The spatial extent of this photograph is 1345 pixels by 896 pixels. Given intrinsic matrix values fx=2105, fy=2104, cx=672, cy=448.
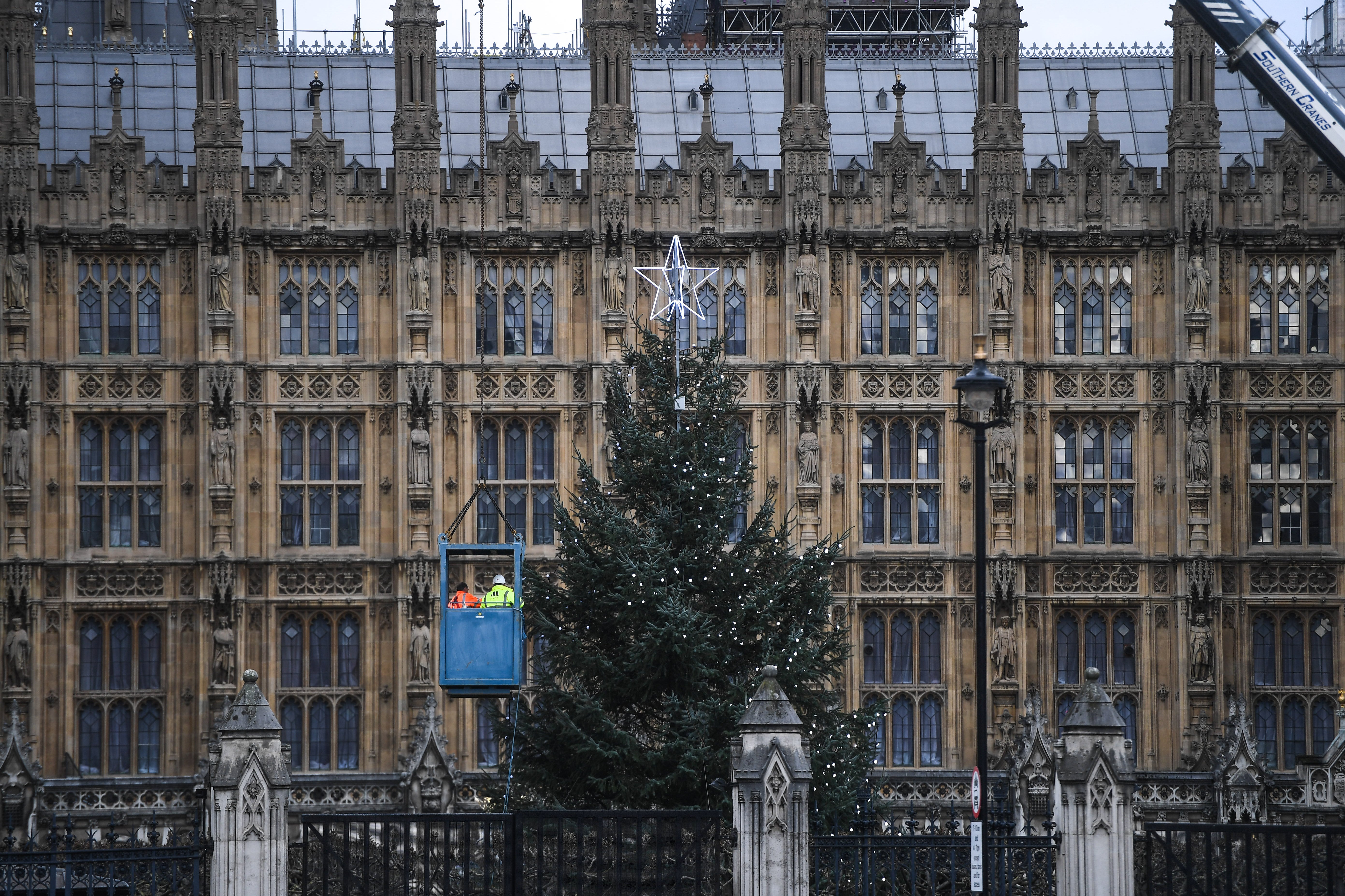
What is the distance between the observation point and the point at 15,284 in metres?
39.8

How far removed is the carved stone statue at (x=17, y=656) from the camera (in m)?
39.1

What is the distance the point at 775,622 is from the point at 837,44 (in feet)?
92.8

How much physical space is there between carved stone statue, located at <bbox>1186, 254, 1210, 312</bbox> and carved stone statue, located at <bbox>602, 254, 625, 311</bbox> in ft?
36.0

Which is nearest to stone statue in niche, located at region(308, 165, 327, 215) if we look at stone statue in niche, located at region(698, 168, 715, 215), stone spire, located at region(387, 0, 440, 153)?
stone spire, located at region(387, 0, 440, 153)

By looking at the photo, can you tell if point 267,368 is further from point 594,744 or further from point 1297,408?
point 1297,408

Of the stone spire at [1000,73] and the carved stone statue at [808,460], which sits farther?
the stone spire at [1000,73]

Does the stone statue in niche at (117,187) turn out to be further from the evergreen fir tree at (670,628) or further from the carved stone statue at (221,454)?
the evergreen fir tree at (670,628)

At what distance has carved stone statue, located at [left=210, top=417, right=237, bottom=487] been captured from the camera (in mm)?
39781

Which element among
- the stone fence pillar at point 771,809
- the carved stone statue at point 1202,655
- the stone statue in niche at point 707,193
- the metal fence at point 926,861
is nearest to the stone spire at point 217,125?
the stone statue in niche at point 707,193

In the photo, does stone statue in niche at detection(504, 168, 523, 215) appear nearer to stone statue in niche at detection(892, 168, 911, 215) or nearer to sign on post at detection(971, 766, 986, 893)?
stone statue in niche at detection(892, 168, 911, 215)

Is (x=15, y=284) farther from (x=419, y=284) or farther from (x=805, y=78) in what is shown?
(x=805, y=78)

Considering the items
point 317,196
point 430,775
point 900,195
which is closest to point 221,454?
point 317,196

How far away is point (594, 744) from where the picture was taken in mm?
26547

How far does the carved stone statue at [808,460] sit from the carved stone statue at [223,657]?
11.2 metres
